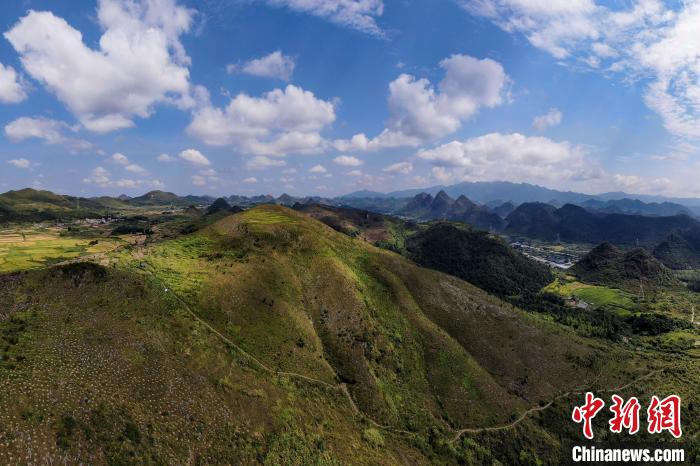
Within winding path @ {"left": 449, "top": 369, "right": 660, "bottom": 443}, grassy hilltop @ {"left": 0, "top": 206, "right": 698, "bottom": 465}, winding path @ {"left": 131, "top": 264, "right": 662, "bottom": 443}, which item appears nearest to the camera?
grassy hilltop @ {"left": 0, "top": 206, "right": 698, "bottom": 465}

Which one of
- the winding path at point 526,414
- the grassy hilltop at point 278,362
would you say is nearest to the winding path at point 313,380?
the winding path at point 526,414

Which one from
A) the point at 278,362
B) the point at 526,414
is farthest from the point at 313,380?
the point at 526,414

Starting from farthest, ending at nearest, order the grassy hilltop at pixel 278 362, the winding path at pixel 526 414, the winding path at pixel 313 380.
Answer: the winding path at pixel 526 414
the winding path at pixel 313 380
the grassy hilltop at pixel 278 362

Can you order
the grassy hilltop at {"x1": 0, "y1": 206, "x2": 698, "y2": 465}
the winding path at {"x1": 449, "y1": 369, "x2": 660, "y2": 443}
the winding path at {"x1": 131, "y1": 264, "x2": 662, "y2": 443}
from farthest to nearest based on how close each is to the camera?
the winding path at {"x1": 449, "y1": 369, "x2": 660, "y2": 443}, the winding path at {"x1": 131, "y1": 264, "x2": 662, "y2": 443}, the grassy hilltop at {"x1": 0, "y1": 206, "x2": 698, "y2": 465}

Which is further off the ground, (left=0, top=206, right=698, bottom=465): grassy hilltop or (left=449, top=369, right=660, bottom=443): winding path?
(left=0, top=206, right=698, bottom=465): grassy hilltop

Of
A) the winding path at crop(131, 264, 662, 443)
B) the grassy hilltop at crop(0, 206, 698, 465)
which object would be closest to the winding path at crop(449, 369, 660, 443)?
the winding path at crop(131, 264, 662, 443)

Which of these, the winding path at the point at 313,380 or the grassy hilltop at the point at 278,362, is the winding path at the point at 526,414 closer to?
the winding path at the point at 313,380

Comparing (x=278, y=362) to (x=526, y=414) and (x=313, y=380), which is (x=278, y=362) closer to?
(x=313, y=380)

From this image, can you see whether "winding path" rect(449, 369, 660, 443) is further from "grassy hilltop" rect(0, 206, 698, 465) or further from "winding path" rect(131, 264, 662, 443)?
"grassy hilltop" rect(0, 206, 698, 465)
